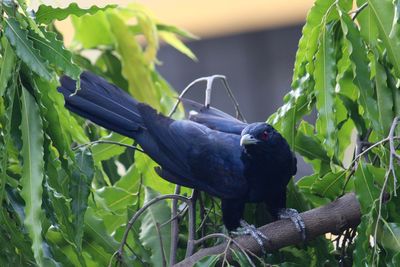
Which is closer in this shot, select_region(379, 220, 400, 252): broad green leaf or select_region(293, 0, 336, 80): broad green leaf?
select_region(379, 220, 400, 252): broad green leaf

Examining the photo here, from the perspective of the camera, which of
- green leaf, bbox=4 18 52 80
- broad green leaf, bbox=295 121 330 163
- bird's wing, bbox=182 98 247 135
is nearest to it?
green leaf, bbox=4 18 52 80

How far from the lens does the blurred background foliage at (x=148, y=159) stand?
2.10 meters

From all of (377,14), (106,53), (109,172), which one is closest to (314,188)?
(377,14)

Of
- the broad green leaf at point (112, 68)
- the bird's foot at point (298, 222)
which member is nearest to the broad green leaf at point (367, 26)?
the bird's foot at point (298, 222)

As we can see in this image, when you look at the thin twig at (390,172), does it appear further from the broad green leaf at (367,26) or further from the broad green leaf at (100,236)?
the broad green leaf at (100,236)

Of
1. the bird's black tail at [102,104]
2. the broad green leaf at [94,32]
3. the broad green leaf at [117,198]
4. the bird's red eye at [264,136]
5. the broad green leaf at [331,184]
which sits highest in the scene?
the broad green leaf at [94,32]

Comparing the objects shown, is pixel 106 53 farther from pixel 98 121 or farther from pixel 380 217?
pixel 380 217

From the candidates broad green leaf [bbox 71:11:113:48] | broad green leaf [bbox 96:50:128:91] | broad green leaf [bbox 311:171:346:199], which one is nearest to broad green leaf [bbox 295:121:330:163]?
broad green leaf [bbox 311:171:346:199]

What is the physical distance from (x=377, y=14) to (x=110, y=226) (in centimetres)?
105

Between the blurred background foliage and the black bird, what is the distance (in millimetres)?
79

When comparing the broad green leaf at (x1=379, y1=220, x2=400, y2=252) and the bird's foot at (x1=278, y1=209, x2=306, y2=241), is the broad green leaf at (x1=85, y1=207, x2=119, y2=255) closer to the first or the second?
the bird's foot at (x1=278, y1=209, x2=306, y2=241)

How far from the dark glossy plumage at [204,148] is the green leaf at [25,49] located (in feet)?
1.97

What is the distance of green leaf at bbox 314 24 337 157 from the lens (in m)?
2.28

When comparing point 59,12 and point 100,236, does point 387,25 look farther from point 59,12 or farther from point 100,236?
point 100,236
